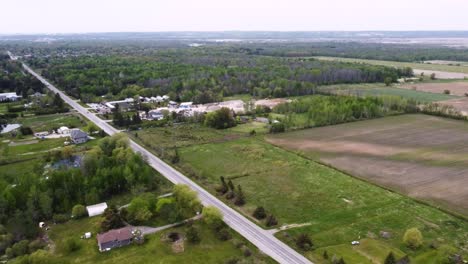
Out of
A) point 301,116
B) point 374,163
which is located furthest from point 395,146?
point 301,116

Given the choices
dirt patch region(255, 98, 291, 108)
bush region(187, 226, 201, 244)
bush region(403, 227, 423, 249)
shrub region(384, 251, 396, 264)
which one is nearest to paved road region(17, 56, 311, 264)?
bush region(187, 226, 201, 244)

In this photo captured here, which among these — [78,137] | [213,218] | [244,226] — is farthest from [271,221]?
[78,137]

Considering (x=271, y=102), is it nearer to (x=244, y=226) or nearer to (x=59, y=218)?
(x=244, y=226)

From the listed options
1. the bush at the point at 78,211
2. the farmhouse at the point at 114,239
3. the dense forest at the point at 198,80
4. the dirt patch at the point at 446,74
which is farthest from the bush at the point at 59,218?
the dirt patch at the point at 446,74

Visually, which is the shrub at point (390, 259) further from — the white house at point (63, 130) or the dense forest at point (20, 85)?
the dense forest at point (20, 85)

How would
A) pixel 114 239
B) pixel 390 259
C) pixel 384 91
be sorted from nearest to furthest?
pixel 390 259, pixel 114 239, pixel 384 91

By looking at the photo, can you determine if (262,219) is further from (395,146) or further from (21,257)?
(395,146)

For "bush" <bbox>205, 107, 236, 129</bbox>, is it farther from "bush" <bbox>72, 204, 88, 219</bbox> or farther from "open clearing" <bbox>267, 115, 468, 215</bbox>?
"bush" <bbox>72, 204, 88, 219</bbox>
